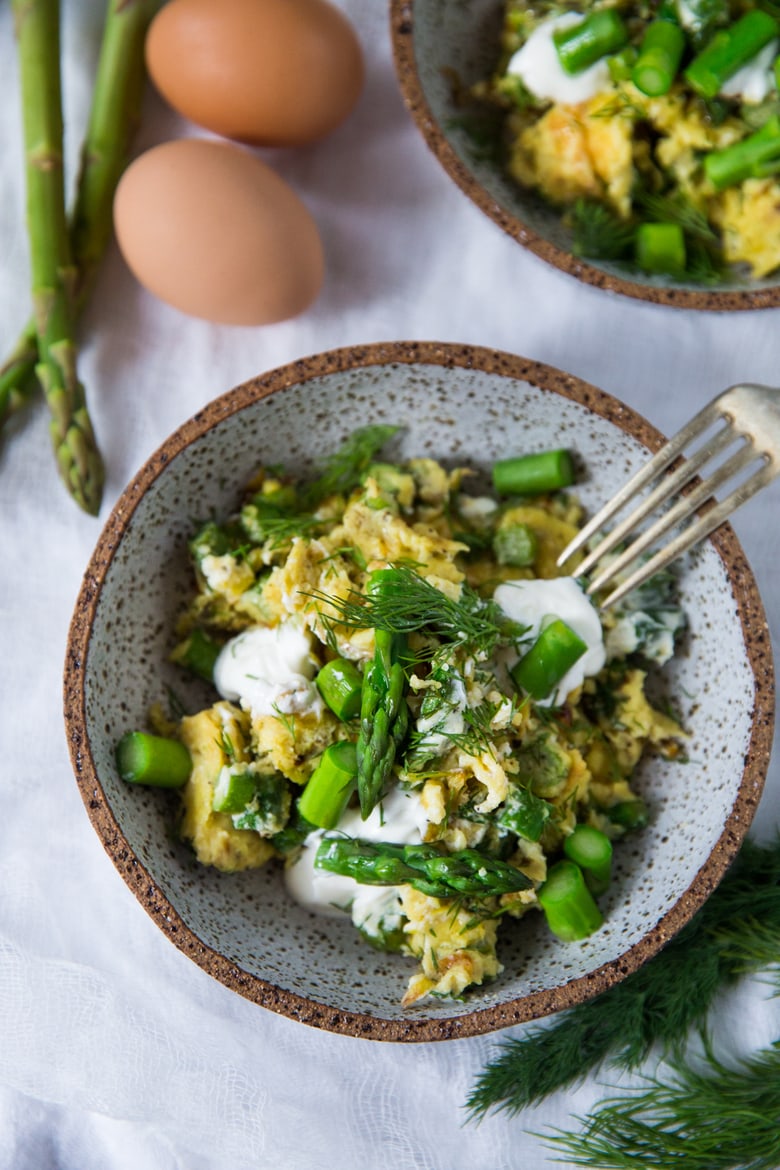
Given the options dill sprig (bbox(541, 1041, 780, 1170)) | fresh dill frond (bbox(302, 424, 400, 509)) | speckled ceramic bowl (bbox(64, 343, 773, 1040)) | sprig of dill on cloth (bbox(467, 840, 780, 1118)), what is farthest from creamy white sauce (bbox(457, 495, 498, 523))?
dill sprig (bbox(541, 1041, 780, 1170))

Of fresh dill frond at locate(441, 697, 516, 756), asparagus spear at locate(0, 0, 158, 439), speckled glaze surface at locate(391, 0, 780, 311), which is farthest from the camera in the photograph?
asparagus spear at locate(0, 0, 158, 439)

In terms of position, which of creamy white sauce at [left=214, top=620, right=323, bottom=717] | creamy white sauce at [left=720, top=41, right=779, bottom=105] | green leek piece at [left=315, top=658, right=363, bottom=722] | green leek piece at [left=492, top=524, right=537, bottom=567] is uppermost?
creamy white sauce at [left=720, top=41, right=779, bottom=105]

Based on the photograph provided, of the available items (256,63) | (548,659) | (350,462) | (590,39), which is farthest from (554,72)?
(548,659)

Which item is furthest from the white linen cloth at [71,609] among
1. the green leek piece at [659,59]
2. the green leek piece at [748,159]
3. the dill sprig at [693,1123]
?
the green leek piece at [659,59]

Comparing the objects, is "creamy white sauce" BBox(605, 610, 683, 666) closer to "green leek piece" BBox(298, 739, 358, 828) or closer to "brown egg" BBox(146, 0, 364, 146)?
"green leek piece" BBox(298, 739, 358, 828)

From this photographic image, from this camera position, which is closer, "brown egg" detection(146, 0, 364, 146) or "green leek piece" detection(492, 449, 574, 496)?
"green leek piece" detection(492, 449, 574, 496)

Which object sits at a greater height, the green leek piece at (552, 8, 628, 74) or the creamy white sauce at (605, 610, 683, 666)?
the green leek piece at (552, 8, 628, 74)

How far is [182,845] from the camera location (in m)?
2.22

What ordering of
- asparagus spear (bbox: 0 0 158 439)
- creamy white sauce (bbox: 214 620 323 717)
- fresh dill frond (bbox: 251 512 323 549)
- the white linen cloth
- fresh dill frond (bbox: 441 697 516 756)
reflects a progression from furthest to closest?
1. asparagus spear (bbox: 0 0 158 439)
2. the white linen cloth
3. fresh dill frond (bbox: 251 512 323 549)
4. creamy white sauce (bbox: 214 620 323 717)
5. fresh dill frond (bbox: 441 697 516 756)

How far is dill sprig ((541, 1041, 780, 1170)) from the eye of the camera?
2.35 metres

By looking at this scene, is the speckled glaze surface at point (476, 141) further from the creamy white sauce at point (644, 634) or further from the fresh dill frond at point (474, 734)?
the fresh dill frond at point (474, 734)

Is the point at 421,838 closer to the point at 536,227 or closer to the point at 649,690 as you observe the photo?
the point at 649,690

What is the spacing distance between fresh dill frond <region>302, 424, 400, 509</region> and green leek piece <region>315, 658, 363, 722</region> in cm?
46

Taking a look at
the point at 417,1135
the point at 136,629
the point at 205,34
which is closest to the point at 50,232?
the point at 205,34
